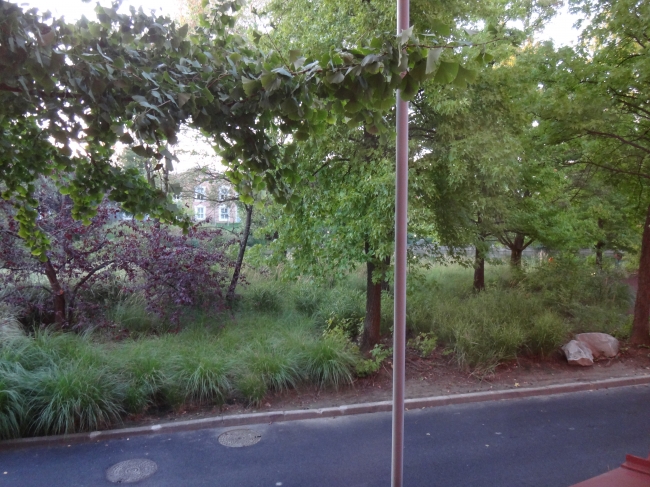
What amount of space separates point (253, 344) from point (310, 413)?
1.73 meters

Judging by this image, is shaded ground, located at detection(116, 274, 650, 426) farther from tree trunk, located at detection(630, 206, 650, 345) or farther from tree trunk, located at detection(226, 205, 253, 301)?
tree trunk, located at detection(226, 205, 253, 301)

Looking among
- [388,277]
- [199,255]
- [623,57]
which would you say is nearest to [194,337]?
[199,255]

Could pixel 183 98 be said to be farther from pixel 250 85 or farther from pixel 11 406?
pixel 11 406

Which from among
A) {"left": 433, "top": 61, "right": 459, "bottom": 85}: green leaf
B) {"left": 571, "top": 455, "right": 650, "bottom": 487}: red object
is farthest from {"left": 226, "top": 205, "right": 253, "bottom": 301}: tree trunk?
{"left": 433, "top": 61, "right": 459, "bottom": 85}: green leaf

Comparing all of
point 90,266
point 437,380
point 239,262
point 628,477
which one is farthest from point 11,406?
point 628,477

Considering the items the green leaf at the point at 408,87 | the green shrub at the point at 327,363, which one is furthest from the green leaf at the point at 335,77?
the green shrub at the point at 327,363

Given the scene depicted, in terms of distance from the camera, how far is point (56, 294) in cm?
839

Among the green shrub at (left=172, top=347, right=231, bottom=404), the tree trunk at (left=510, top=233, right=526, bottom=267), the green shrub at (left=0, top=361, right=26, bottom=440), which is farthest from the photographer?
the tree trunk at (left=510, top=233, right=526, bottom=267)

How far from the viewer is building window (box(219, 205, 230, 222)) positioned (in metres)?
12.9

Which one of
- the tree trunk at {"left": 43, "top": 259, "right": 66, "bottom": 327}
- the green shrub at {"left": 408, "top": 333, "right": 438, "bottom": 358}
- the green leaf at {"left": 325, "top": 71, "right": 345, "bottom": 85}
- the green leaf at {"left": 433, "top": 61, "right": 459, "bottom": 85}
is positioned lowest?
the green shrub at {"left": 408, "top": 333, "right": 438, "bottom": 358}

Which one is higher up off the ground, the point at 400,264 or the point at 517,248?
the point at 517,248

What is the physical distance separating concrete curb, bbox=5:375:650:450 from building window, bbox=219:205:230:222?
282 inches

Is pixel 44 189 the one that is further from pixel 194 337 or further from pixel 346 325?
pixel 346 325

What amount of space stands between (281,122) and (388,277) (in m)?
4.37
